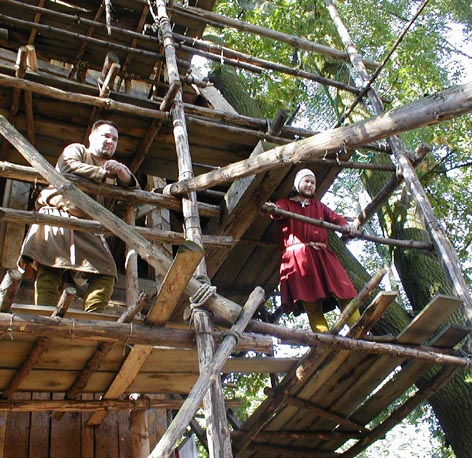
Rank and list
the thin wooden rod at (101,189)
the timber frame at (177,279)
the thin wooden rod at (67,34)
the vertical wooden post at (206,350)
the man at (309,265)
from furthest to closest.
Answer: the thin wooden rod at (67,34)
the man at (309,265)
the thin wooden rod at (101,189)
the timber frame at (177,279)
the vertical wooden post at (206,350)

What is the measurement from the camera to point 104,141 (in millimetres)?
4828

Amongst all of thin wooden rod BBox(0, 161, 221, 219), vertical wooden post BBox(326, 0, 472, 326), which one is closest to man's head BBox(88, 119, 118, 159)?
thin wooden rod BBox(0, 161, 221, 219)

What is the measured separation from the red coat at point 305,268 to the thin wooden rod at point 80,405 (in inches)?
52.6

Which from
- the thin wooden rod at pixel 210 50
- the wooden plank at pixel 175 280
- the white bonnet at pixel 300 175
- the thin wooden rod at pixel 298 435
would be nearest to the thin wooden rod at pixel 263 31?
the thin wooden rod at pixel 210 50

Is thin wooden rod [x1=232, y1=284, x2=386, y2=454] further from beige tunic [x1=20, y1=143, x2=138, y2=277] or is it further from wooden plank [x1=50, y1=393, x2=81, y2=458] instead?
beige tunic [x1=20, y1=143, x2=138, y2=277]

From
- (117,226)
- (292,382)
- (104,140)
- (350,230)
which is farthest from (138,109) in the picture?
(292,382)

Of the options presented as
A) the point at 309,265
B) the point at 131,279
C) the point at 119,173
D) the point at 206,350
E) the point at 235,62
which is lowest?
the point at 206,350

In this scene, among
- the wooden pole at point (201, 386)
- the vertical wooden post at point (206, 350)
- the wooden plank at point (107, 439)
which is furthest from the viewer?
the wooden plank at point (107, 439)

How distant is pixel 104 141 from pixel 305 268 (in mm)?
1998

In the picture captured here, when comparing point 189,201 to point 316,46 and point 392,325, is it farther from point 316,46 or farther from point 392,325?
point 316,46

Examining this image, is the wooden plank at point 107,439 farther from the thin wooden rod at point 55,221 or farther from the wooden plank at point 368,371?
the thin wooden rod at point 55,221

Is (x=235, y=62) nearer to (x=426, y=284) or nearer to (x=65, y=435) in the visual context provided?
(x=426, y=284)

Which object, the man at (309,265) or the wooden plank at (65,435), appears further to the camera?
the man at (309,265)

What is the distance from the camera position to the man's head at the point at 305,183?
Answer: 17.6 ft
